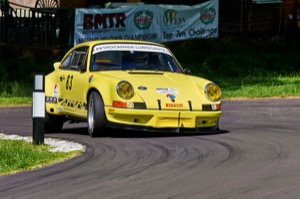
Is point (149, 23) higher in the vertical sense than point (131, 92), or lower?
higher

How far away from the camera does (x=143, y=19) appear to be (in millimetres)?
31359

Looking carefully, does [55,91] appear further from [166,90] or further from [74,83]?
[166,90]

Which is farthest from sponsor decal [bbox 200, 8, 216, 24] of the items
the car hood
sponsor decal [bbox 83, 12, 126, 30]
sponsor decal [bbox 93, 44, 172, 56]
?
the car hood

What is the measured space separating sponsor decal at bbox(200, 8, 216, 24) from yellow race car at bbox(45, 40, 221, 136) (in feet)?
59.6

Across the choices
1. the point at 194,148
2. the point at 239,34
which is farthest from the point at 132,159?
the point at 239,34

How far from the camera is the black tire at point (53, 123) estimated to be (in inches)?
606

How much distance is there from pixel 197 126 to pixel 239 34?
21301mm

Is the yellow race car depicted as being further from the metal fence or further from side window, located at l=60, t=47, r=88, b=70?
the metal fence

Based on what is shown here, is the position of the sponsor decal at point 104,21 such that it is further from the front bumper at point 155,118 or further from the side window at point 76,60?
the front bumper at point 155,118

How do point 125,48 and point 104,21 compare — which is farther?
point 104,21

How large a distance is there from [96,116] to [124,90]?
1.79 feet

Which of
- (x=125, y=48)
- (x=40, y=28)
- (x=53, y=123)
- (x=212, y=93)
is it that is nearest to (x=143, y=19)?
(x=40, y=28)

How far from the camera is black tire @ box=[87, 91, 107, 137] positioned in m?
13.3

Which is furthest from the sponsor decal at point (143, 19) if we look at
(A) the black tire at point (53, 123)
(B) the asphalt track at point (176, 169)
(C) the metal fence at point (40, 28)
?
(B) the asphalt track at point (176, 169)
